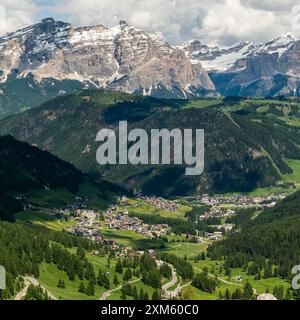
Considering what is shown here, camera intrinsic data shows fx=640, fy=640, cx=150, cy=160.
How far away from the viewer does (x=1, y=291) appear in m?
196
